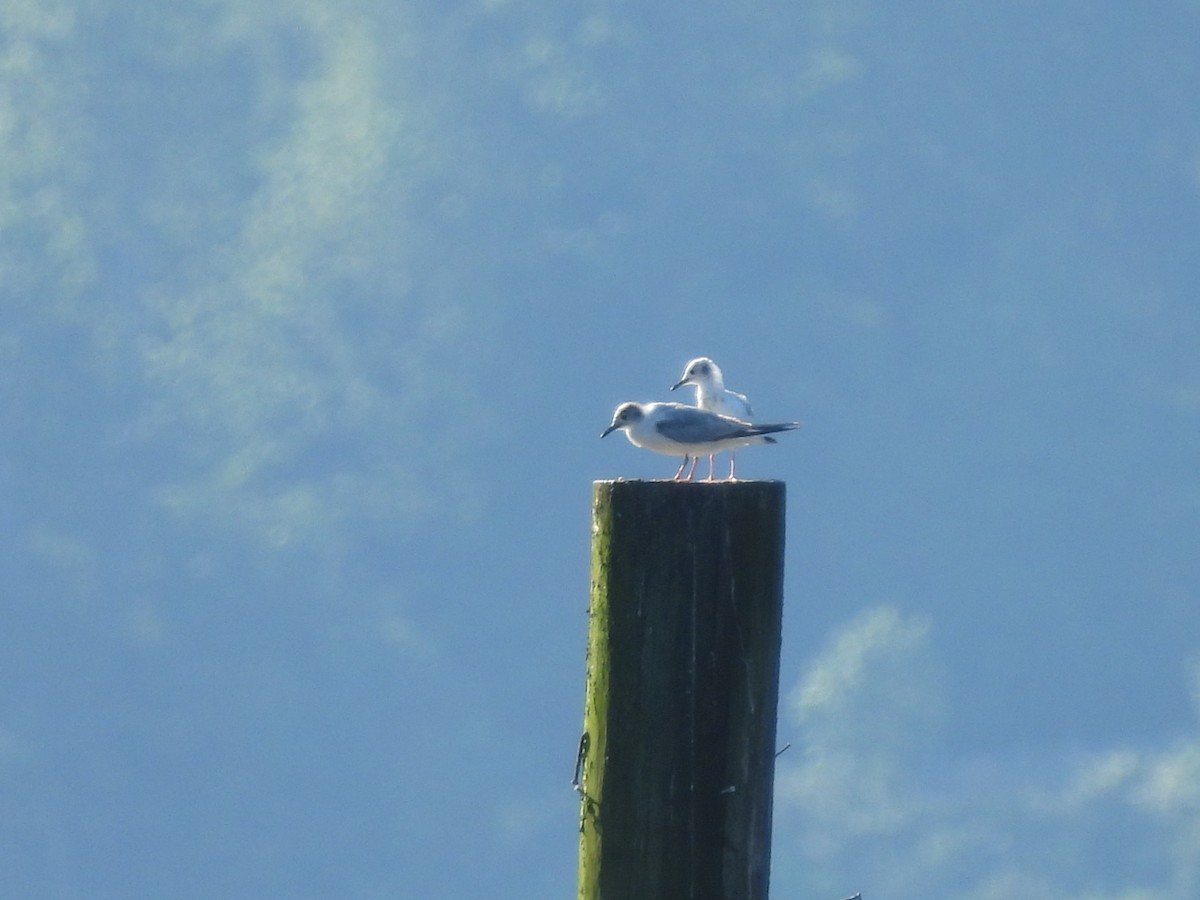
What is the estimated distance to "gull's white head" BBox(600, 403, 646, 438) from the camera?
21.2 ft

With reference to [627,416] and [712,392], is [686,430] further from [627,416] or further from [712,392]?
[712,392]

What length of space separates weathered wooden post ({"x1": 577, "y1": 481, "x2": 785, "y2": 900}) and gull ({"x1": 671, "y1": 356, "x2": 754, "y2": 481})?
5024 mm

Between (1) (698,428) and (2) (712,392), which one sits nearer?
(1) (698,428)

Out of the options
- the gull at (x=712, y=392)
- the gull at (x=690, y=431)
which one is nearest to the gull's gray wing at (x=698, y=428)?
the gull at (x=690, y=431)

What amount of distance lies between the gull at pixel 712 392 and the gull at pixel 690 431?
1.80 metres

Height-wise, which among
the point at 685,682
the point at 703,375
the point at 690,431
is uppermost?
the point at 703,375

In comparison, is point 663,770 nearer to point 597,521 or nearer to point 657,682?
point 657,682

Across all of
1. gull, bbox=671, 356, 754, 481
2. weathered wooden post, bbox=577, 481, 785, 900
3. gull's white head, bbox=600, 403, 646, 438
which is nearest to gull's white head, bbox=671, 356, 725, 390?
gull, bbox=671, 356, 754, 481

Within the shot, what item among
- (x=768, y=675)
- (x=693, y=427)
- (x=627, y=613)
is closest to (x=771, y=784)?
(x=768, y=675)

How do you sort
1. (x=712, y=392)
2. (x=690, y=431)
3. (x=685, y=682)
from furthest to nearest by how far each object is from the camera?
(x=712, y=392) → (x=690, y=431) → (x=685, y=682)

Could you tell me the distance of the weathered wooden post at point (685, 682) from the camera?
3.03 meters

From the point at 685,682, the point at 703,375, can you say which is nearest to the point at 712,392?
the point at 703,375

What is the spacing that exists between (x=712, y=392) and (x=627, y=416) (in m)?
2.03

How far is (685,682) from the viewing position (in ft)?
10.0
